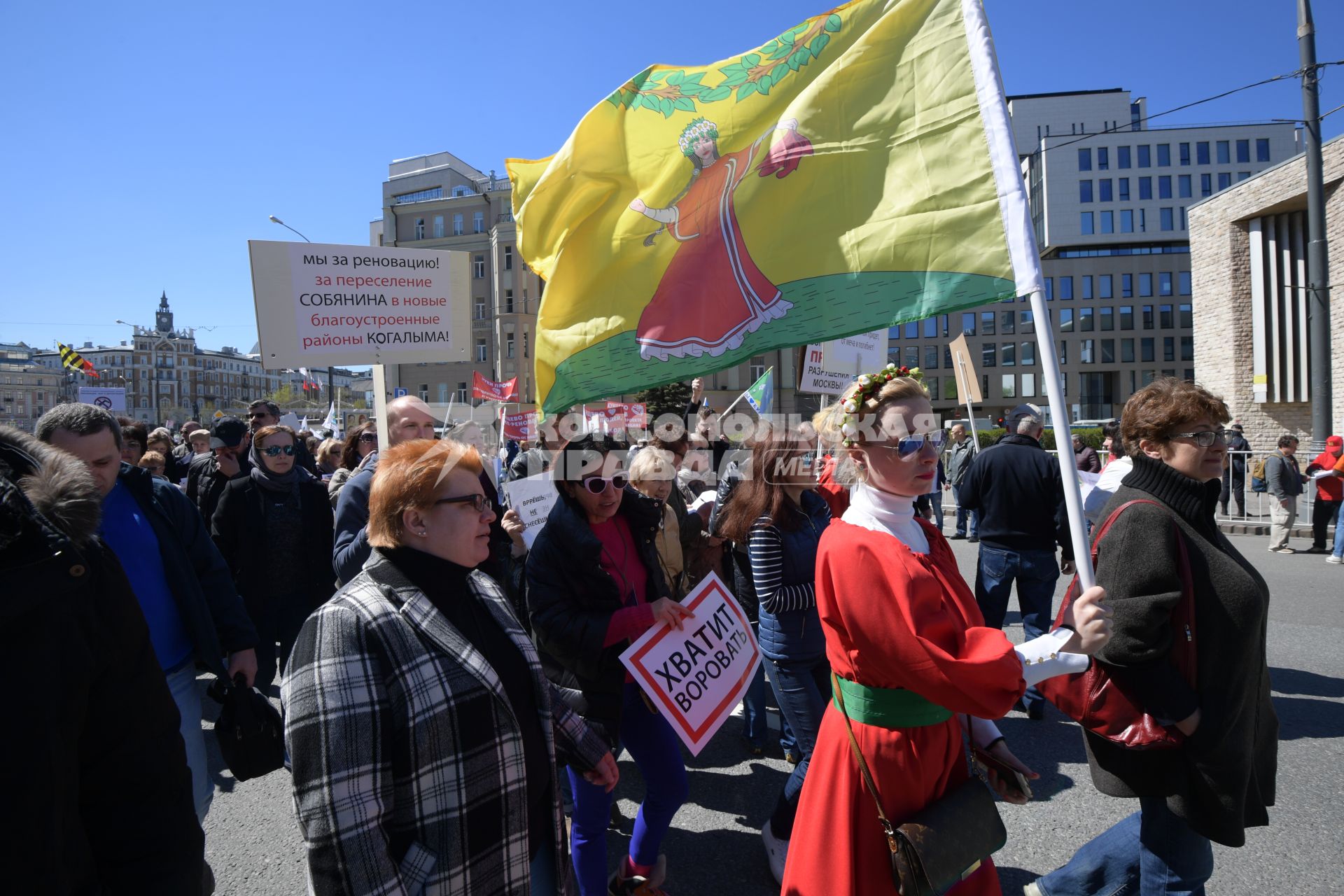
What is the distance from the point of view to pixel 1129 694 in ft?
7.69

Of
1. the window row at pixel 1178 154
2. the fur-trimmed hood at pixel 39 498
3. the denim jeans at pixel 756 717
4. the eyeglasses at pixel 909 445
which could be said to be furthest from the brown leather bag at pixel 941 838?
the window row at pixel 1178 154

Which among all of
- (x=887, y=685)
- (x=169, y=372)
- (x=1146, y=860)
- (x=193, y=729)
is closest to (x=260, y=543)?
(x=193, y=729)

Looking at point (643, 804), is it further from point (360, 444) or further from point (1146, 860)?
point (360, 444)

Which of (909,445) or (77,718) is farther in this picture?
(909,445)

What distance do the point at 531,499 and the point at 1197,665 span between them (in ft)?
11.8

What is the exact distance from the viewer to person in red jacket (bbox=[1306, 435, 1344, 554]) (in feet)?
36.8

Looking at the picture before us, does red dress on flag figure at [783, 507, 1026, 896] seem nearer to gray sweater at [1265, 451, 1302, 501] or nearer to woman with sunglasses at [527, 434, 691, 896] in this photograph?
woman with sunglasses at [527, 434, 691, 896]

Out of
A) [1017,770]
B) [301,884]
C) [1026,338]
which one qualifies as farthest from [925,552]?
[1026,338]

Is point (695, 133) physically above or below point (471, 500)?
above

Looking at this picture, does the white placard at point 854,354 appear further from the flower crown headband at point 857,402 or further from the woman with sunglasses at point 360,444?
the flower crown headband at point 857,402

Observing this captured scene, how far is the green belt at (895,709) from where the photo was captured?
2096 mm

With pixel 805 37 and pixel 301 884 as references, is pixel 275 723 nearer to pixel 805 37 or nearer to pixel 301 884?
pixel 301 884

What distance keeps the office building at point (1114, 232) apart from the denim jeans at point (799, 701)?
237ft

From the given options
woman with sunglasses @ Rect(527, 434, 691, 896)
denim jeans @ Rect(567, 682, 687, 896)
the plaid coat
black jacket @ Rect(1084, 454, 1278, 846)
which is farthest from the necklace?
black jacket @ Rect(1084, 454, 1278, 846)
